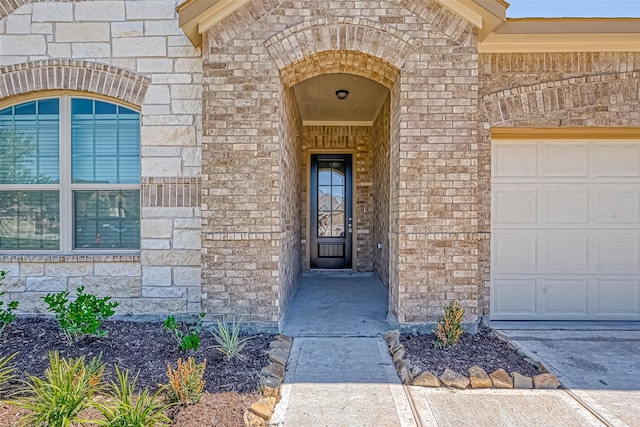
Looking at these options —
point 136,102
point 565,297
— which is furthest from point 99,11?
point 565,297

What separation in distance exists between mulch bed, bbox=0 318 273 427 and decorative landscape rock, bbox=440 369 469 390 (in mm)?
1503

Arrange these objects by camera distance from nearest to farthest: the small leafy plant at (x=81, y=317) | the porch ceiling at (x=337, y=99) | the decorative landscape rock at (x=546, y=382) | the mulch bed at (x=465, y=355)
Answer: the decorative landscape rock at (x=546, y=382) → the mulch bed at (x=465, y=355) → the small leafy plant at (x=81, y=317) → the porch ceiling at (x=337, y=99)

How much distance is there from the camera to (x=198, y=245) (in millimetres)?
4621

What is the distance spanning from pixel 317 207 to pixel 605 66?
206 inches

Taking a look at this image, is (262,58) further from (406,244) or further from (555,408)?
(555,408)

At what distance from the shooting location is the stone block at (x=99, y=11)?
181 inches

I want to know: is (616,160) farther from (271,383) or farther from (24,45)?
(24,45)

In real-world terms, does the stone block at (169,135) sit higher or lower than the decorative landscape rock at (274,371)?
higher

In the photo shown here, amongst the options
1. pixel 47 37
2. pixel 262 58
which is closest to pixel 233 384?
pixel 262 58

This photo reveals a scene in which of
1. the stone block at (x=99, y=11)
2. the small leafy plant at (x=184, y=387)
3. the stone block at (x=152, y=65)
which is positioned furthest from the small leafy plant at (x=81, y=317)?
the stone block at (x=99, y=11)

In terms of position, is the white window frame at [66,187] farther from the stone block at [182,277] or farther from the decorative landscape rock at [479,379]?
the decorative landscape rock at [479,379]

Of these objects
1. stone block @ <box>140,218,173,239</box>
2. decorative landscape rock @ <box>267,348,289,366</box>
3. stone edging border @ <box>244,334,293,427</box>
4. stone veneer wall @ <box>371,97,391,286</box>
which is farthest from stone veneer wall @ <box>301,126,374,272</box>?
decorative landscape rock @ <box>267,348,289,366</box>

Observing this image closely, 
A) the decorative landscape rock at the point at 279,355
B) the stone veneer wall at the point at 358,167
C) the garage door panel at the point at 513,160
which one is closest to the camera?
the decorative landscape rock at the point at 279,355

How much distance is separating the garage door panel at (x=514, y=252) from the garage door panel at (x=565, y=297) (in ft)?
1.05
